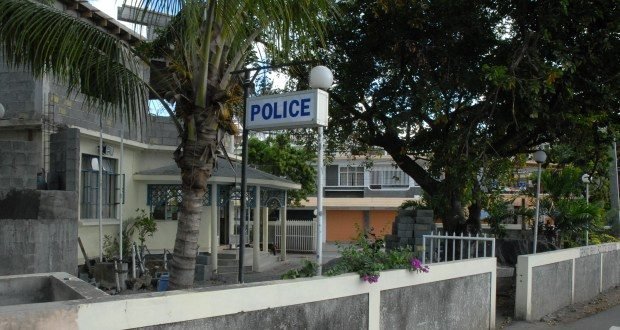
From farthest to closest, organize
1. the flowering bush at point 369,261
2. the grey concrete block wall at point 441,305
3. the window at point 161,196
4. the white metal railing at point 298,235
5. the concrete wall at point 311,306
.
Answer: the white metal railing at point 298,235 < the window at point 161,196 < the grey concrete block wall at point 441,305 < the flowering bush at point 369,261 < the concrete wall at point 311,306

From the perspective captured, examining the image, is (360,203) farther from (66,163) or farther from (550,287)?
(66,163)

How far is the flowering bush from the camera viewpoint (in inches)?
247

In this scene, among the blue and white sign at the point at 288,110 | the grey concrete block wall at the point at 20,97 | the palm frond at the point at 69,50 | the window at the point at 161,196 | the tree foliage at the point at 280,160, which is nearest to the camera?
the blue and white sign at the point at 288,110

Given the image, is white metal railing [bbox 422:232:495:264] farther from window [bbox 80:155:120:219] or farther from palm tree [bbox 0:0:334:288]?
window [bbox 80:155:120:219]

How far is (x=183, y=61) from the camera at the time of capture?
818 cm

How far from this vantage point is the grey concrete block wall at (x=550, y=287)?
1019 cm

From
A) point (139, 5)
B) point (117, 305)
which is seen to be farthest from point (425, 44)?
point (117, 305)

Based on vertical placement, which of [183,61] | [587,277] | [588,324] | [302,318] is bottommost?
[588,324]

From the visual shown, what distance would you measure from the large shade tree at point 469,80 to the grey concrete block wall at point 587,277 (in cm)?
234

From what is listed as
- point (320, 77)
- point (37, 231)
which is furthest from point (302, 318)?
point (37, 231)

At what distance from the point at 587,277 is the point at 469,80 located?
486 cm

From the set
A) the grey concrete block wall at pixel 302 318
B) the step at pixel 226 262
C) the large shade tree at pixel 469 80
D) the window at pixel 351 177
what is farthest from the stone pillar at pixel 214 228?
the window at pixel 351 177

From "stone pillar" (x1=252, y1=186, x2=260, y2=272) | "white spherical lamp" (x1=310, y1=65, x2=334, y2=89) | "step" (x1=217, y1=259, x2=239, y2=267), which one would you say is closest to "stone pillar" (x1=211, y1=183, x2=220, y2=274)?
"step" (x1=217, y1=259, x2=239, y2=267)

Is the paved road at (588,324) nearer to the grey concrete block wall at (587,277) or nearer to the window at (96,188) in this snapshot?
the grey concrete block wall at (587,277)
